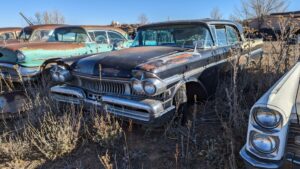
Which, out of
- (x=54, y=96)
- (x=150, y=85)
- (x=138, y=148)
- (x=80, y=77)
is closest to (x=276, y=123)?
(x=150, y=85)

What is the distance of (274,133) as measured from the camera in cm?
208

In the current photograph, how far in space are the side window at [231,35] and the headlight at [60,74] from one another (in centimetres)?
298

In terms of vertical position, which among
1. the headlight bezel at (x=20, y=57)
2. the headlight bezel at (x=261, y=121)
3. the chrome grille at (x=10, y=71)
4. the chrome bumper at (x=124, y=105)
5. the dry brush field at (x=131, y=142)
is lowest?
the dry brush field at (x=131, y=142)

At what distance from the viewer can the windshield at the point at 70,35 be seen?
738 cm

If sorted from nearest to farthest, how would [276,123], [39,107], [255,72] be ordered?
[276,123], [39,107], [255,72]

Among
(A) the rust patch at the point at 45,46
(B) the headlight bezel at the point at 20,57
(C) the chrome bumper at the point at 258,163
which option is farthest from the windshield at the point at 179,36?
(B) the headlight bezel at the point at 20,57

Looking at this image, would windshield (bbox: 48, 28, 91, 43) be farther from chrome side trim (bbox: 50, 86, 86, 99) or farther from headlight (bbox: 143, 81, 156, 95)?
headlight (bbox: 143, 81, 156, 95)

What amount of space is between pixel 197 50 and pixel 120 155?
1971 mm

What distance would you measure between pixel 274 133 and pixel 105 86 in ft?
7.56

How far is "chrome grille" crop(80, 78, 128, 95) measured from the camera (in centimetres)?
362

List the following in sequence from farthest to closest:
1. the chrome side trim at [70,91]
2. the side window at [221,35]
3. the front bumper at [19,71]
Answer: the front bumper at [19,71] → the side window at [221,35] → the chrome side trim at [70,91]

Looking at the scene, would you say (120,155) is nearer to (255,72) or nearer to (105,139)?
(105,139)

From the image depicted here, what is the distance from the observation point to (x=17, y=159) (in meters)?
3.40

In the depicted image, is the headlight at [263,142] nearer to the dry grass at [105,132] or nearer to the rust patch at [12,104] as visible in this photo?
the dry grass at [105,132]
